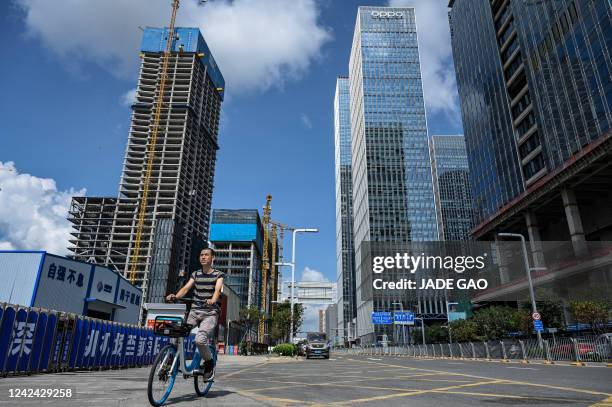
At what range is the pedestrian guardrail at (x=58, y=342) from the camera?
9.72 metres

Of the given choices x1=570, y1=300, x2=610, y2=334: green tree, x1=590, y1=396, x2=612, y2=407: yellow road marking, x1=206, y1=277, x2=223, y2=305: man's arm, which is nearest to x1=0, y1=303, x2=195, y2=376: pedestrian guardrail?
x1=206, y1=277, x2=223, y2=305: man's arm

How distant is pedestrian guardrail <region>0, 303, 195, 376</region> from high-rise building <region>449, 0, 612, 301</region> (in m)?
29.7

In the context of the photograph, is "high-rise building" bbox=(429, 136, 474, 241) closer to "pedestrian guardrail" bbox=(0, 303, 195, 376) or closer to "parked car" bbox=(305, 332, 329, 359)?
"parked car" bbox=(305, 332, 329, 359)

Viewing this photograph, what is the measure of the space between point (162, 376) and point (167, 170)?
150m

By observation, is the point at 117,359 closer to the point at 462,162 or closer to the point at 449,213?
the point at 449,213

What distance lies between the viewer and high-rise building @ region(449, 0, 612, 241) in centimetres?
3831

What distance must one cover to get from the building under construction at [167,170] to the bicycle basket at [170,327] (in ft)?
395

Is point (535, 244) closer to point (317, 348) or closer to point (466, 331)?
point (466, 331)

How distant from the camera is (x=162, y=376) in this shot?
4738 millimetres

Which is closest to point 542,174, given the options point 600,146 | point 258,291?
point 600,146

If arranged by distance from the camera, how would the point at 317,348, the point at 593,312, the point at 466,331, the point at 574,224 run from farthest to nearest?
the point at 466,331 < the point at 574,224 < the point at 317,348 < the point at 593,312

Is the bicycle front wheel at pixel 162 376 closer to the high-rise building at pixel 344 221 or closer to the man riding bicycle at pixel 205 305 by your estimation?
the man riding bicycle at pixel 205 305

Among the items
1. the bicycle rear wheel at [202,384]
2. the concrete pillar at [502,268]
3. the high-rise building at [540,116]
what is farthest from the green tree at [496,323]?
the bicycle rear wheel at [202,384]

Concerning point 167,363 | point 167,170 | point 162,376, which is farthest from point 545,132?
point 167,170
